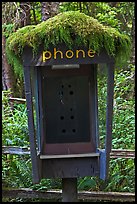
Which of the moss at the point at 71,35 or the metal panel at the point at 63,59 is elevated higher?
the moss at the point at 71,35

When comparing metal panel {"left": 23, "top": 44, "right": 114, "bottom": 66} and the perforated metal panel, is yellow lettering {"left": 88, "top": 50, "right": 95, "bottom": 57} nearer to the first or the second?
metal panel {"left": 23, "top": 44, "right": 114, "bottom": 66}

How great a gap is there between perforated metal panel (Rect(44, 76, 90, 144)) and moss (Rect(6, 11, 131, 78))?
57 centimetres

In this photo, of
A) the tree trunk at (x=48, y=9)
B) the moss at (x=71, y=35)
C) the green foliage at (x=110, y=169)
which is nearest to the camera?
the moss at (x=71, y=35)

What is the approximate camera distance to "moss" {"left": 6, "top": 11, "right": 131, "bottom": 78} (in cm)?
286

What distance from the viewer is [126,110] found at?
554cm

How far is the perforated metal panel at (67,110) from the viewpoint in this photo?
3430mm

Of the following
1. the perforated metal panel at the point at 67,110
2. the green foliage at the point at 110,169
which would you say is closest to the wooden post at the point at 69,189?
the perforated metal panel at the point at 67,110

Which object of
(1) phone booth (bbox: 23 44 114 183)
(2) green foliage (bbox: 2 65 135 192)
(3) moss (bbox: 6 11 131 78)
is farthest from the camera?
(2) green foliage (bbox: 2 65 135 192)

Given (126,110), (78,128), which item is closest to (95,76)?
(78,128)

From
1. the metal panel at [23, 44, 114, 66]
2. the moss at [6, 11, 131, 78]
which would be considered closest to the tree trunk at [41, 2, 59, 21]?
the moss at [6, 11, 131, 78]

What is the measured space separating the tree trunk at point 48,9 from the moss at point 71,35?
3.17m

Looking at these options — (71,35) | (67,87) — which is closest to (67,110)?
(67,87)

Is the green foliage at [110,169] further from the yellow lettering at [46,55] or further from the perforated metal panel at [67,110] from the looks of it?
the yellow lettering at [46,55]

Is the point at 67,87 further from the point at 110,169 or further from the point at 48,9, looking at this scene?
the point at 48,9
